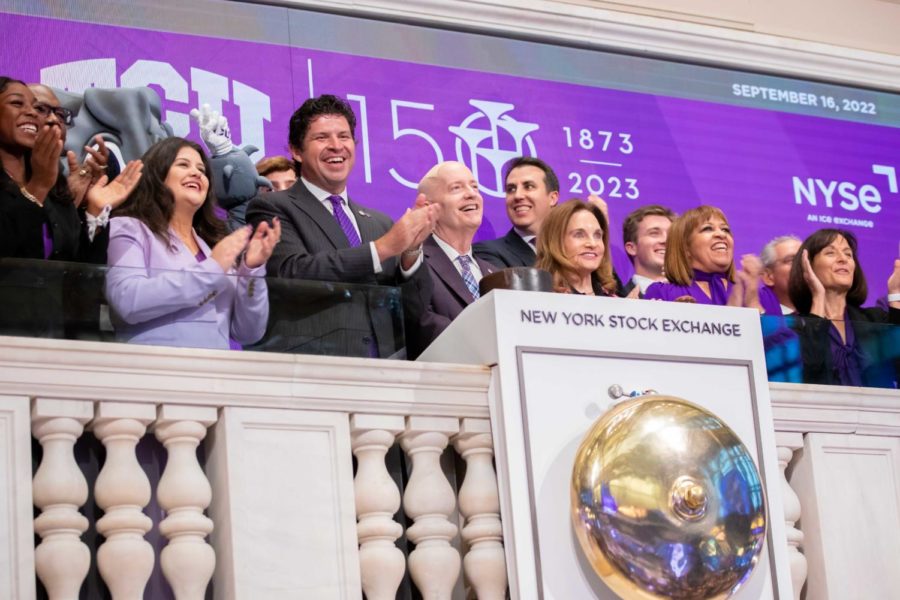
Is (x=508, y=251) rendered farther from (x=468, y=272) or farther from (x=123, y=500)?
(x=123, y=500)

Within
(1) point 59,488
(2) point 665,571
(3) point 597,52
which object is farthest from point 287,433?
(3) point 597,52

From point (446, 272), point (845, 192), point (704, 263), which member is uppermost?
point (845, 192)

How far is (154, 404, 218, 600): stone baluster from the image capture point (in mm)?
2402

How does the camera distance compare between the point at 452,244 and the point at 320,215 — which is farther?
the point at 452,244

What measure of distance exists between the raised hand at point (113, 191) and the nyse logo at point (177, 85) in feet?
3.36

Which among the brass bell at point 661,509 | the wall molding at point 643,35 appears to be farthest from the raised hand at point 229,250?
the wall molding at point 643,35

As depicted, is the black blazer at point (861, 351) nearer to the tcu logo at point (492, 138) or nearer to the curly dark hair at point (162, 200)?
the curly dark hair at point (162, 200)

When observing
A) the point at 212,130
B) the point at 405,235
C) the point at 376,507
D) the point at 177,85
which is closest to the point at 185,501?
the point at 376,507

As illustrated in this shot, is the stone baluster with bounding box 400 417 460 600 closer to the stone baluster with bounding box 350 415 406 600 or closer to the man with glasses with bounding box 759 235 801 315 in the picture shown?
the stone baluster with bounding box 350 415 406 600

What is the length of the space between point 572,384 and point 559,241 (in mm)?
1532

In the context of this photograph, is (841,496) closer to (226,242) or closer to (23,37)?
(226,242)

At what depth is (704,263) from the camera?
15.1ft

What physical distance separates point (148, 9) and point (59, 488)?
2.84 meters

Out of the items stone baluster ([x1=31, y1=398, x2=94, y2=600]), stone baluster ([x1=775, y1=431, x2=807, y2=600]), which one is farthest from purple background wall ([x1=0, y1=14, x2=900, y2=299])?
stone baluster ([x1=31, y1=398, x2=94, y2=600])
